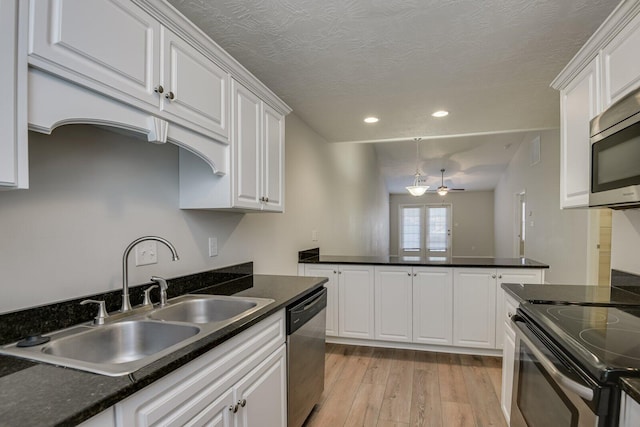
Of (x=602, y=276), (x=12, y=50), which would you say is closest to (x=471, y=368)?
(x=602, y=276)

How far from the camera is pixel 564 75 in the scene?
198cm

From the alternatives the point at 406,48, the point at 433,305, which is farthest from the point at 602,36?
the point at 433,305

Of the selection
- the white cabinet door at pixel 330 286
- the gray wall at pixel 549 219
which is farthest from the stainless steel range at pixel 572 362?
the gray wall at pixel 549 219

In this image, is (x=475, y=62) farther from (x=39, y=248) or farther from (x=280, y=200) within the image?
(x=39, y=248)

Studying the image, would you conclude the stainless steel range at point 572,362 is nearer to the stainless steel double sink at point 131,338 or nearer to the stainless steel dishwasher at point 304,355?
the stainless steel dishwasher at point 304,355

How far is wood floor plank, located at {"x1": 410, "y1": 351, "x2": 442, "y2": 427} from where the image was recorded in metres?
2.23

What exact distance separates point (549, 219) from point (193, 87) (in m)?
5.43

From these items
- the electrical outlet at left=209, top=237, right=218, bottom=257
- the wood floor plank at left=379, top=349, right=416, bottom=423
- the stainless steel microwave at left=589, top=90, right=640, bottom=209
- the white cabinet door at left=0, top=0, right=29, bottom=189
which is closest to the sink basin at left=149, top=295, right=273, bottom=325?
the electrical outlet at left=209, top=237, right=218, bottom=257

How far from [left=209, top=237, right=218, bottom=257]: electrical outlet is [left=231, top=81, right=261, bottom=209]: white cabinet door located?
370 millimetres

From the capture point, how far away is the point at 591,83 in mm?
1750

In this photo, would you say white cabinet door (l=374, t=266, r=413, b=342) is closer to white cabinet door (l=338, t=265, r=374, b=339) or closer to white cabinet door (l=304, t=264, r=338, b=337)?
Result: white cabinet door (l=338, t=265, r=374, b=339)

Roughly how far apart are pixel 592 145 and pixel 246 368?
1.91 meters

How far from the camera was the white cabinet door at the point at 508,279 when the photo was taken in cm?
298

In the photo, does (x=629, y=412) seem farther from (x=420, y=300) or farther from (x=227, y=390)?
(x=420, y=300)
